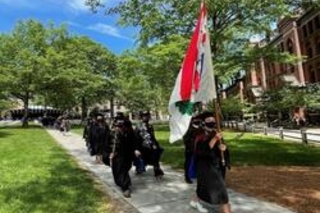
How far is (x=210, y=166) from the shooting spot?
716 centimetres

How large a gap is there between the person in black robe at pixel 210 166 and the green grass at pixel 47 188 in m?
2.32

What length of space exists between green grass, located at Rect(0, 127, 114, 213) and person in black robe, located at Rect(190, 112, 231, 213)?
232cm

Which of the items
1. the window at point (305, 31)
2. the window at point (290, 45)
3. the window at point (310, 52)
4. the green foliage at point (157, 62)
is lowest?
the green foliage at point (157, 62)

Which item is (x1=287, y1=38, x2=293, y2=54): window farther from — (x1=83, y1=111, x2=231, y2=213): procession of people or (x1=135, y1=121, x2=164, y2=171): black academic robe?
(x1=135, y1=121, x2=164, y2=171): black academic robe

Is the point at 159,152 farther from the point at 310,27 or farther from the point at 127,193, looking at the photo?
the point at 310,27

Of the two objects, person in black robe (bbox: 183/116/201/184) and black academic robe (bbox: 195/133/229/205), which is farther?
person in black robe (bbox: 183/116/201/184)

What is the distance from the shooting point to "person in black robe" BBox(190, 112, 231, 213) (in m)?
6.98

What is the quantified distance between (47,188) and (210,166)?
5083mm

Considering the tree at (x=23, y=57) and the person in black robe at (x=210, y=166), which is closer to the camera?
the person in black robe at (x=210, y=166)

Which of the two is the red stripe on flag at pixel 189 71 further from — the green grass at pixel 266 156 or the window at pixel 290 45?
the window at pixel 290 45

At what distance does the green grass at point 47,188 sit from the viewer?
895cm

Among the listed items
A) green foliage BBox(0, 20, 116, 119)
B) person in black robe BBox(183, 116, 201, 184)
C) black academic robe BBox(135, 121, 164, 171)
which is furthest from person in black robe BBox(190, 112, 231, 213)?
Answer: green foliage BBox(0, 20, 116, 119)

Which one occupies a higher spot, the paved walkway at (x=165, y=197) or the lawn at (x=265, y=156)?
the lawn at (x=265, y=156)

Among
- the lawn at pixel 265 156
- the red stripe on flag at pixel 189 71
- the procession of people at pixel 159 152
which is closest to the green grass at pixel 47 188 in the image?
the procession of people at pixel 159 152
